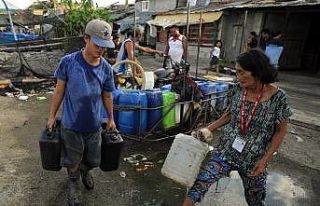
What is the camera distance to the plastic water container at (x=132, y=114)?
4.75 metres

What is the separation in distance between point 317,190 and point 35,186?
361cm

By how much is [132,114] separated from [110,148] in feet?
4.55

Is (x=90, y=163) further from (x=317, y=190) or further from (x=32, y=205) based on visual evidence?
(x=317, y=190)

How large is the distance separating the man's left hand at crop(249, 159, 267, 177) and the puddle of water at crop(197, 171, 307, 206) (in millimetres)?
1176

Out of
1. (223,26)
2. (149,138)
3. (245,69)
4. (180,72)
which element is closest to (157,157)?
(149,138)

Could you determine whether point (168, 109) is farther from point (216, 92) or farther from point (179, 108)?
point (216, 92)

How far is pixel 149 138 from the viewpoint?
5281 mm

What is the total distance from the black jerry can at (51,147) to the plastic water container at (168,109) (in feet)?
6.74

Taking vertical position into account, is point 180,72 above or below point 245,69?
below

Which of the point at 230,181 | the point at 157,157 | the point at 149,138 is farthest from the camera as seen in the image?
the point at 149,138

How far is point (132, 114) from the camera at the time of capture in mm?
4762

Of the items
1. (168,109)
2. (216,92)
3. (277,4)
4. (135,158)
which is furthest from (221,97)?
(277,4)

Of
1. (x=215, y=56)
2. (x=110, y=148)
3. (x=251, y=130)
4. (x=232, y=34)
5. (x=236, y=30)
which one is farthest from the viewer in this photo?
(x=232, y=34)

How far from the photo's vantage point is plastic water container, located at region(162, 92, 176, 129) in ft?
16.3
